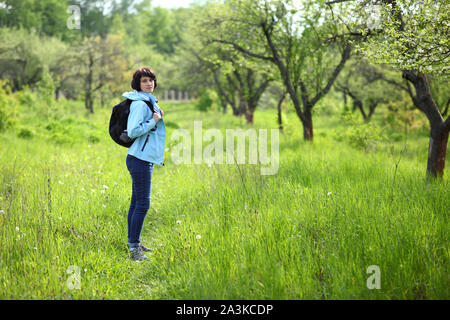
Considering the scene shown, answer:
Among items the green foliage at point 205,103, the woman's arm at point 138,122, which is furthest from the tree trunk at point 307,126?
the green foliage at point 205,103

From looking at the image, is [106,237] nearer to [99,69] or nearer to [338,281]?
[338,281]

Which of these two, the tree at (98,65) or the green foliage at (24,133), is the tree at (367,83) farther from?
the tree at (98,65)

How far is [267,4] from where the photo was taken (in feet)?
30.8

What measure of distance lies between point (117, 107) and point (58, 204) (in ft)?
7.42

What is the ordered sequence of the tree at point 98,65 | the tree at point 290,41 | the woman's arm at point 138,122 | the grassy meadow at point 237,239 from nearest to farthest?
the grassy meadow at point 237,239
the woman's arm at point 138,122
the tree at point 290,41
the tree at point 98,65

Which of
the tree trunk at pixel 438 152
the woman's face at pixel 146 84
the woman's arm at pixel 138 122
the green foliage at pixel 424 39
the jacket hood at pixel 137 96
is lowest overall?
the tree trunk at pixel 438 152

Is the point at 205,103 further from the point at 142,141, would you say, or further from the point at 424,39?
the point at 142,141

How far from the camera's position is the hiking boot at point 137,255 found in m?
3.82

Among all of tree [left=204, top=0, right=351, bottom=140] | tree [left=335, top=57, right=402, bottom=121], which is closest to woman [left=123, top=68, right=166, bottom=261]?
tree [left=204, top=0, right=351, bottom=140]

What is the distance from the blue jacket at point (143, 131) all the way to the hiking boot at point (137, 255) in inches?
48.2

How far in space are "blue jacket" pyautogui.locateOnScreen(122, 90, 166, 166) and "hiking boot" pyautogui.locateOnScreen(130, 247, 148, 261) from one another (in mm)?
1223

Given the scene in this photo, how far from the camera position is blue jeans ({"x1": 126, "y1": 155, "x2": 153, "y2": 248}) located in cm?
358

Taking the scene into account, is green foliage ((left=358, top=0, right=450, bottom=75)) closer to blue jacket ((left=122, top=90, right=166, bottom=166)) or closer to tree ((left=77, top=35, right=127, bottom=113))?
blue jacket ((left=122, top=90, right=166, bottom=166))

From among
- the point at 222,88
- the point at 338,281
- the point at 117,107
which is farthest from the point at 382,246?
the point at 222,88
